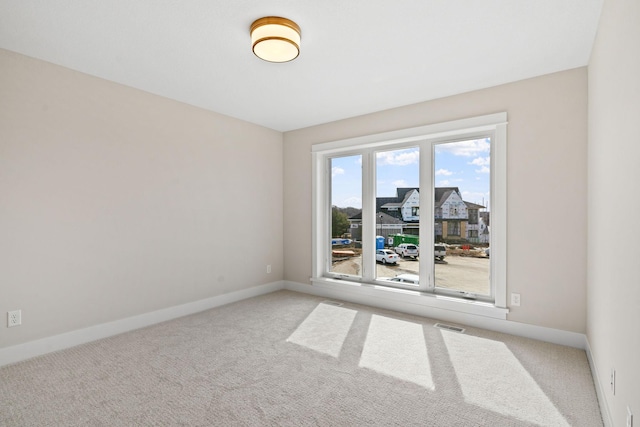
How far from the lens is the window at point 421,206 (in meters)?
3.47

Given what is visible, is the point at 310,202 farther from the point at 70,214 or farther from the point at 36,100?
the point at 36,100

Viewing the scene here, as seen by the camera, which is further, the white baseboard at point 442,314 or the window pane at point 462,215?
the window pane at point 462,215

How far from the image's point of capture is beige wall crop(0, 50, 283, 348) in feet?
8.80

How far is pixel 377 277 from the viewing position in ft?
14.4

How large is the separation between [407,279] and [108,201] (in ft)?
11.6

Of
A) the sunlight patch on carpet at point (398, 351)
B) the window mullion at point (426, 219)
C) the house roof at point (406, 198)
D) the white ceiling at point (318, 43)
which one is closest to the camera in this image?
the white ceiling at point (318, 43)

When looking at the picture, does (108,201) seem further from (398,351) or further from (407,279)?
(407,279)

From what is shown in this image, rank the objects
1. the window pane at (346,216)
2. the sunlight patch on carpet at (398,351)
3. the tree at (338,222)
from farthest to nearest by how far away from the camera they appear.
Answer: the tree at (338,222) < the window pane at (346,216) < the sunlight patch on carpet at (398,351)

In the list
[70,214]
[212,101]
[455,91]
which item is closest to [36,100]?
[70,214]

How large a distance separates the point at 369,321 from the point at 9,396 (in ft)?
9.90

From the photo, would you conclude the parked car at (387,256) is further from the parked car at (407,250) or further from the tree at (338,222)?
the tree at (338,222)

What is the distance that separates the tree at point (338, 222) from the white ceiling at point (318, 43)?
5.78 feet

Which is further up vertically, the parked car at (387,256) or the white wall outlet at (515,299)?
the parked car at (387,256)

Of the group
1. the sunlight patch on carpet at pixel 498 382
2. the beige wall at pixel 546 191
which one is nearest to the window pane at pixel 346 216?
the beige wall at pixel 546 191
